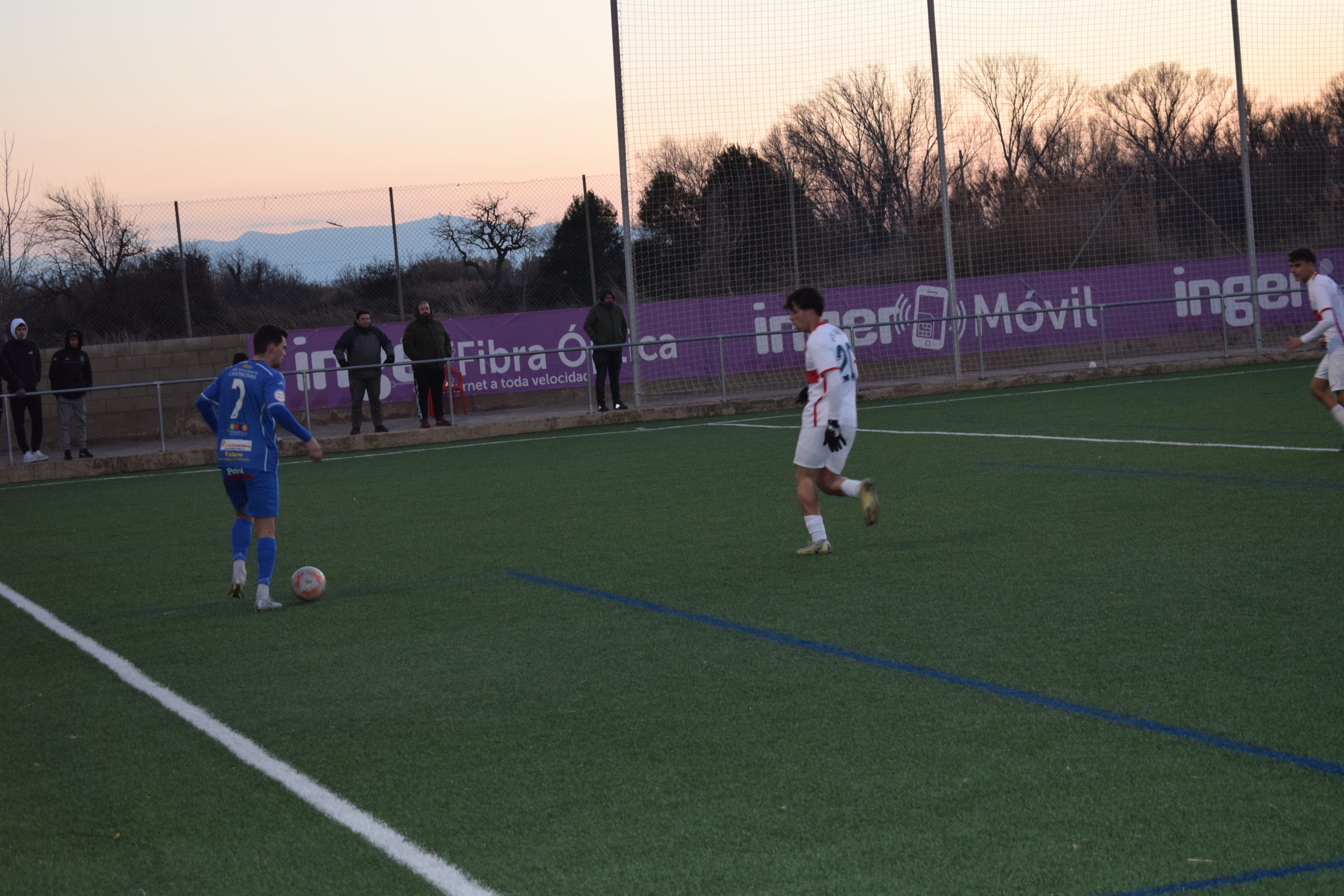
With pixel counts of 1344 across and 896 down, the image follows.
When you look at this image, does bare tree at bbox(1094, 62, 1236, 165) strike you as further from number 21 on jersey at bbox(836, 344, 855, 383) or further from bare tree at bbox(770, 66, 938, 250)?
number 21 on jersey at bbox(836, 344, 855, 383)

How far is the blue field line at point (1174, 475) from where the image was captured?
31.7ft

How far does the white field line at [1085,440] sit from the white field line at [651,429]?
89.2 inches

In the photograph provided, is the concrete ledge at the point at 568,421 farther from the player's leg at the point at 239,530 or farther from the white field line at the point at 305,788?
the white field line at the point at 305,788

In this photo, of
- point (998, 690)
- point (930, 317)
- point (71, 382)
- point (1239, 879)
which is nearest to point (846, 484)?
point (998, 690)

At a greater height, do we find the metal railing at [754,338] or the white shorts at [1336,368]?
the metal railing at [754,338]

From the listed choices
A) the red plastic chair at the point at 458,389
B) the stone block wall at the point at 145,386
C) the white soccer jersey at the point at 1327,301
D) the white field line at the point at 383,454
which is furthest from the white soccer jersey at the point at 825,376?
the stone block wall at the point at 145,386

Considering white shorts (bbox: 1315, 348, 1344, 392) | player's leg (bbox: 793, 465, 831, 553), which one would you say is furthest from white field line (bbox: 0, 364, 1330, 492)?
player's leg (bbox: 793, 465, 831, 553)

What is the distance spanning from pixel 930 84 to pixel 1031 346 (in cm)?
520

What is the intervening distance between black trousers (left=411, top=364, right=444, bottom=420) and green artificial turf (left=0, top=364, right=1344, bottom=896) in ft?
31.8

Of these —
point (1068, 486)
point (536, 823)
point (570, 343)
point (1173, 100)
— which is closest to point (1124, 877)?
point (536, 823)

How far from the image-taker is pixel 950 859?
3.49m

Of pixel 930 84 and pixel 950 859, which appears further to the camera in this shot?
pixel 930 84

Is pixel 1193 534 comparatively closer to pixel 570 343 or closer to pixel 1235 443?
pixel 1235 443

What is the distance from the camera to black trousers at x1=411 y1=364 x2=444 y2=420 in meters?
20.8
